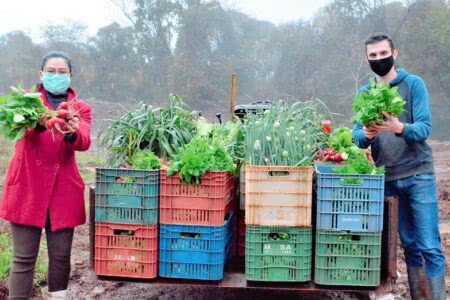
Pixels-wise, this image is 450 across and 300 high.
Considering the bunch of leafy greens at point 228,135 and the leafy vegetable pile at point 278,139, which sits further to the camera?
the bunch of leafy greens at point 228,135

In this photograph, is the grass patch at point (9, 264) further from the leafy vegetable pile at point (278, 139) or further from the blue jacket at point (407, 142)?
the blue jacket at point (407, 142)

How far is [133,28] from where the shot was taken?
40.0 m

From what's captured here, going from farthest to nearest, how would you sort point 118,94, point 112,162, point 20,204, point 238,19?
1. point 238,19
2. point 118,94
3. point 112,162
4. point 20,204

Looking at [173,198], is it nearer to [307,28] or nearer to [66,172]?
[66,172]

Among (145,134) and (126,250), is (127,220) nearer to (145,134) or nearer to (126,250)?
(126,250)

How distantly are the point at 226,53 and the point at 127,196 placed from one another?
36.1m

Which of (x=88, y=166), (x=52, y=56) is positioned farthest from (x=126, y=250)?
(x=88, y=166)

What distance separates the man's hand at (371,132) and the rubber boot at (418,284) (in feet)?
3.60

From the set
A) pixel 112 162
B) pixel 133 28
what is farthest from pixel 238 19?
pixel 112 162

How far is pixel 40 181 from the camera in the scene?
336 cm

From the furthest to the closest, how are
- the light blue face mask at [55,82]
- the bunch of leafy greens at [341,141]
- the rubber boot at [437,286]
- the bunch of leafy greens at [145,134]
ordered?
the bunch of leafy greens at [341,141] < the bunch of leafy greens at [145,134] < the rubber boot at [437,286] < the light blue face mask at [55,82]

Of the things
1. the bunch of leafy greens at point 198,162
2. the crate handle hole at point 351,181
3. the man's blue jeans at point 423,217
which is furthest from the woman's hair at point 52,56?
the man's blue jeans at point 423,217

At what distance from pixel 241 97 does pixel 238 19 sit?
29.7ft

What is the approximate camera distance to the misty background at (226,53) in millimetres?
30625
